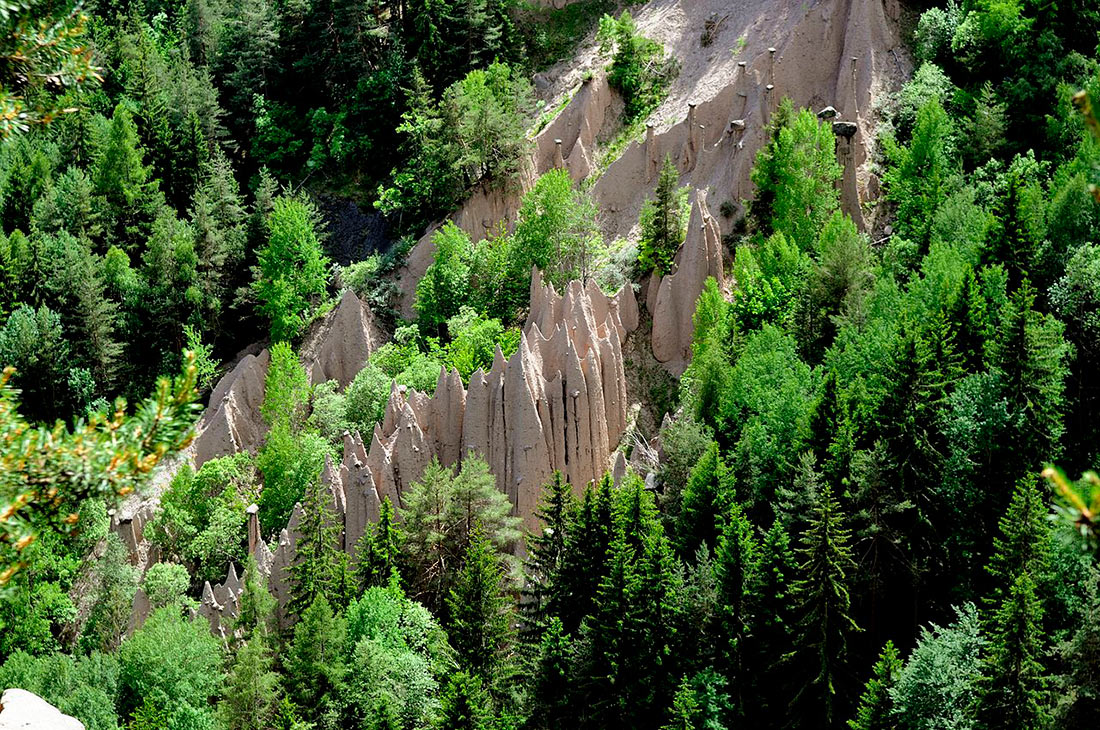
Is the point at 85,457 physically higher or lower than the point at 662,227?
higher

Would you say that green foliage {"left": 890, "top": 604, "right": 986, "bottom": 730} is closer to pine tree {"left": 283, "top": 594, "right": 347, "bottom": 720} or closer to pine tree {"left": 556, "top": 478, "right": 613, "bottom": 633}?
pine tree {"left": 556, "top": 478, "right": 613, "bottom": 633}

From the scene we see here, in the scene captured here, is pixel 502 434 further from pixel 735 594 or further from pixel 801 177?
pixel 801 177

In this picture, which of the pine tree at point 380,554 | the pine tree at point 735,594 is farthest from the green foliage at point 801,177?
the pine tree at point 380,554

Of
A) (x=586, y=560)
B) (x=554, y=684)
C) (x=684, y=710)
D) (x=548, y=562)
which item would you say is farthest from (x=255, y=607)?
(x=684, y=710)

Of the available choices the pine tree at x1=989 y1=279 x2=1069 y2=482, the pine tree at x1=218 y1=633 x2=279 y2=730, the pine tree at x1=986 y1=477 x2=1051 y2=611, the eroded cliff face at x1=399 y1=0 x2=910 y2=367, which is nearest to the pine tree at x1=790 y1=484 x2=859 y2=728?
the pine tree at x1=986 y1=477 x2=1051 y2=611

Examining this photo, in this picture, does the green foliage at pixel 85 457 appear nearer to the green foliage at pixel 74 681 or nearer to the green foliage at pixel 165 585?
the green foliage at pixel 74 681

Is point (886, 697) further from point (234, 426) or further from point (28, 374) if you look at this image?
point (28, 374)
